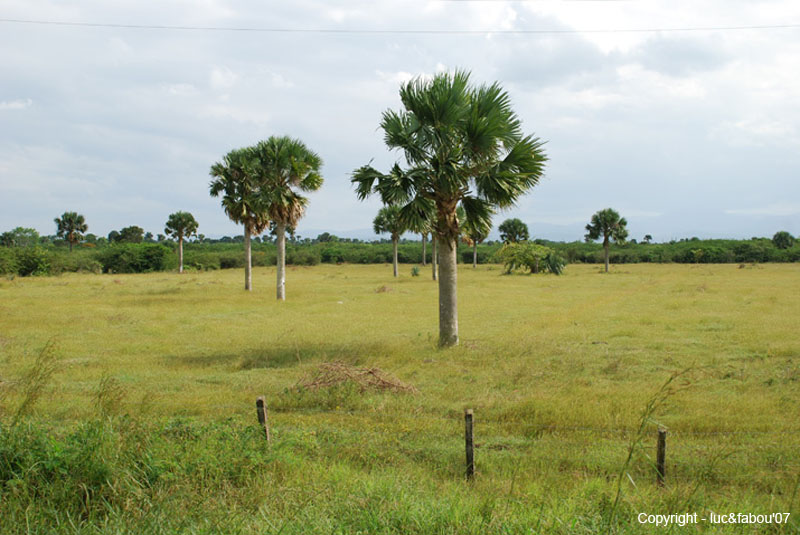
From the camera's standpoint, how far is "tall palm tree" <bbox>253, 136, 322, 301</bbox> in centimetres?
2953

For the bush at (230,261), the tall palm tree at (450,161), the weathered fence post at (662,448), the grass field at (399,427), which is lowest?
the grass field at (399,427)

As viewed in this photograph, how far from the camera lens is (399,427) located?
810 cm

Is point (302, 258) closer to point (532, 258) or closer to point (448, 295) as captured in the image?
point (532, 258)

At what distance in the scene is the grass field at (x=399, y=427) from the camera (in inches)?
177

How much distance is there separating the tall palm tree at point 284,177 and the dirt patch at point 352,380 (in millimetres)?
19773

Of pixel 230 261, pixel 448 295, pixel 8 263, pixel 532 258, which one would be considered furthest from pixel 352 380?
pixel 230 261

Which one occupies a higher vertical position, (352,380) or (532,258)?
(532,258)

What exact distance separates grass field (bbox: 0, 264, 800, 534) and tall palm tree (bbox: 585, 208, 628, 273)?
45543mm

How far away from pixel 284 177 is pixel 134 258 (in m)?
51.6

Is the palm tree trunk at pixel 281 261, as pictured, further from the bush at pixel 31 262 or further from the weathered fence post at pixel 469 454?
the bush at pixel 31 262

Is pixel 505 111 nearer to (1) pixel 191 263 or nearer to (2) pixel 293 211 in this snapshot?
(2) pixel 293 211

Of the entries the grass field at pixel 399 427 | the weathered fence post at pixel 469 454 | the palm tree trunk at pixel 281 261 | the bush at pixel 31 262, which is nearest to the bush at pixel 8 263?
the bush at pixel 31 262

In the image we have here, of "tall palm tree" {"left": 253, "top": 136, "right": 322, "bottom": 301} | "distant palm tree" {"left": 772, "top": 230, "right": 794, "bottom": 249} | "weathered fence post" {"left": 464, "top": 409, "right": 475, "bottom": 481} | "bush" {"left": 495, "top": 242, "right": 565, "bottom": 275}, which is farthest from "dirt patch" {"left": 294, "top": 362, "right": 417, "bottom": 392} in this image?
"distant palm tree" {"left": 772, "top": 230, "right": 794, "bottom": 249}

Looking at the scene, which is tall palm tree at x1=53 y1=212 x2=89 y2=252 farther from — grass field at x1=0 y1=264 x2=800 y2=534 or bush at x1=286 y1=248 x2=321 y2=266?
grass field at x1=0 y1=264 x2=800 y2=534
